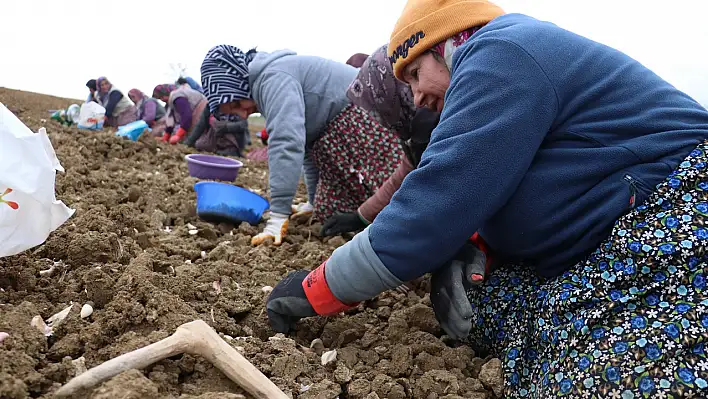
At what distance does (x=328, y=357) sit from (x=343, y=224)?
3.87 ft

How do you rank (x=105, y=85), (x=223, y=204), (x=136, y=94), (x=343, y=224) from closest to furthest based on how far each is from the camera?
(x=343, y=224), (x=223, y=204), (x=105, y=85), (x=136, y=94)

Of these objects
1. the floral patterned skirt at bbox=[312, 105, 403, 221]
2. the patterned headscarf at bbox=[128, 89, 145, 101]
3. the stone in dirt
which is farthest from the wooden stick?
the patterned headscarf at bbox=[128, 89, 145, 101]

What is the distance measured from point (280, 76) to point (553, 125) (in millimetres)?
1747

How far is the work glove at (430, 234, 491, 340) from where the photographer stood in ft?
4.62

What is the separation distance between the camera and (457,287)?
141 centimetres

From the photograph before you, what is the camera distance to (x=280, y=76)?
272cm

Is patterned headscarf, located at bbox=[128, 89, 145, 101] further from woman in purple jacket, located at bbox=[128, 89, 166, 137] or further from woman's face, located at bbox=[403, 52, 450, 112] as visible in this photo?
woman's face, located at bbox=[403, 52, 450, 112]

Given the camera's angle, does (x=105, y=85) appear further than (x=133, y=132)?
Yes

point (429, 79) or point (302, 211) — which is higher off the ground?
point (429, 79)

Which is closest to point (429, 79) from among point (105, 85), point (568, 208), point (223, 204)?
point (568, 208)

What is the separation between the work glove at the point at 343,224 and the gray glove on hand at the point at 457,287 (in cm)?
107

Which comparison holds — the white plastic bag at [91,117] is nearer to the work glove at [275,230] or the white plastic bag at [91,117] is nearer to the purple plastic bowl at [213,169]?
the purple plastic bowl at [213,169]

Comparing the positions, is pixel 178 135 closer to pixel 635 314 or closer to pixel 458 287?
pixel 458 287

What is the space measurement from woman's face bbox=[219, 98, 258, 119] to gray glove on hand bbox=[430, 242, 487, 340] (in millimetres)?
1810
